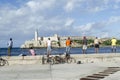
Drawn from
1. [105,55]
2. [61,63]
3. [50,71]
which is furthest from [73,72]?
[105,55]

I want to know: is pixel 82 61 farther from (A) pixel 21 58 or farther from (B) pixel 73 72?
(B) pixel 73 72

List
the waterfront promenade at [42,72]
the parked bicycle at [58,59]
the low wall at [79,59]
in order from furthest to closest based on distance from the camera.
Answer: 1. the low wall at [79,59]
2. the parked bicycle at [58,59]
3. the waterfront promenade at [42,72]

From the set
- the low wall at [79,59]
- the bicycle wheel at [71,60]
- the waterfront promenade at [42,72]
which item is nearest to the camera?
the waterfront promenade at [42,72]

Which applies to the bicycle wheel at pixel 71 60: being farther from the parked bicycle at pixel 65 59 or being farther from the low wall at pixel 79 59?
the low wall at pixel 79 59

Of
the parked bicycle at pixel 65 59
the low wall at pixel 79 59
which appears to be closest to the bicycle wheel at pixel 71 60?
the parked bicycle at pixel 65 59

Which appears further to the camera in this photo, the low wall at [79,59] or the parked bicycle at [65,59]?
the low wall at [79,59]

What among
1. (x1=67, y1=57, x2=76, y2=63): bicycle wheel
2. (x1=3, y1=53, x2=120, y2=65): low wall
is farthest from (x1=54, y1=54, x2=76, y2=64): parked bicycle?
(x1=3, y1=53, x2=120, y2=65): low wall

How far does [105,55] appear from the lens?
106 ft

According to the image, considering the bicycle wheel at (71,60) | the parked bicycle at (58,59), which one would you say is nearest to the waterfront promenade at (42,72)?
the bicycle wheel at (71,60)

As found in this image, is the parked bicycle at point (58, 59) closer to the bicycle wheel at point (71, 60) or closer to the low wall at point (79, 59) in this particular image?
the bicycle wheel at point (71, 60)

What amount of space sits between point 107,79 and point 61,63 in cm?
1037

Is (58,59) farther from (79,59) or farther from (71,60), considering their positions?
(79,59)

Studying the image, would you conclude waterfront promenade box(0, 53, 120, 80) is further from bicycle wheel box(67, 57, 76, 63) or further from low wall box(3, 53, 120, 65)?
bicycle wheel box(67, 57, 76, 63)

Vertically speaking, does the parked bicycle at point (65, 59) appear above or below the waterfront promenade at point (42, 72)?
above
